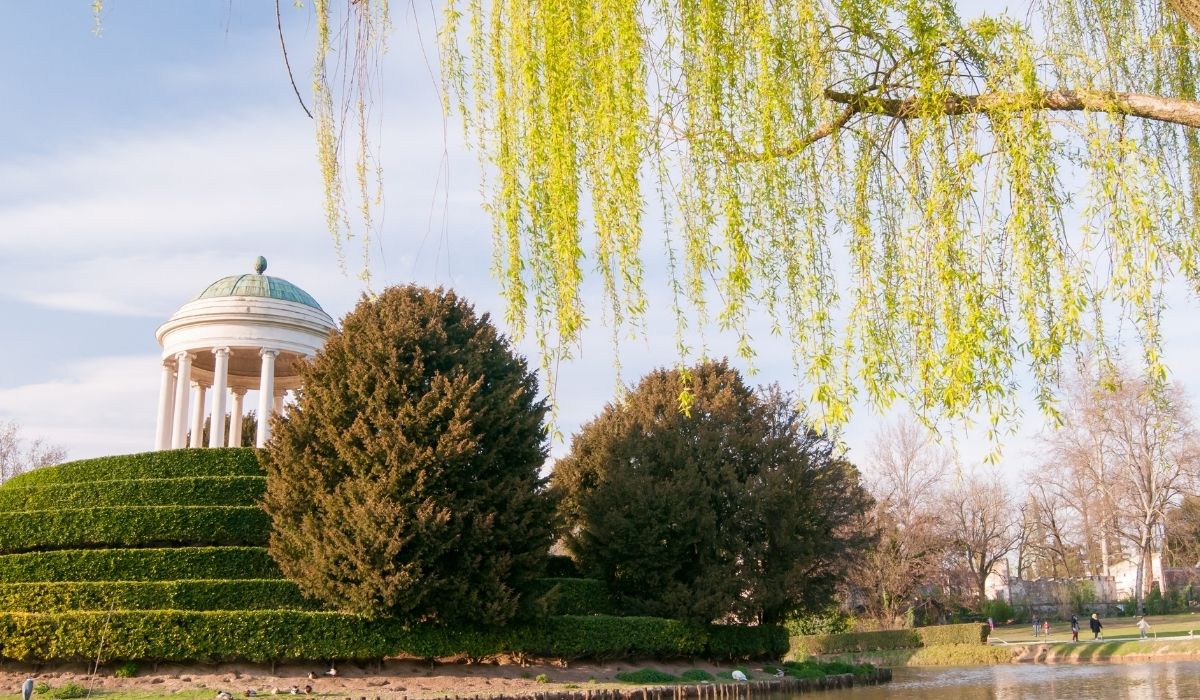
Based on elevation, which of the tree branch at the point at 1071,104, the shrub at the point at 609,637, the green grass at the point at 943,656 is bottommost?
the green grass at the point at 943,656

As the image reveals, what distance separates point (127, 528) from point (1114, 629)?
120 ft

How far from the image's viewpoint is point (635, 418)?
29875 millimetres

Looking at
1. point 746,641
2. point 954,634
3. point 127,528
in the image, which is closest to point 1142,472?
Result: point 954,634

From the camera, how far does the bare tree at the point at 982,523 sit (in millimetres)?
52781

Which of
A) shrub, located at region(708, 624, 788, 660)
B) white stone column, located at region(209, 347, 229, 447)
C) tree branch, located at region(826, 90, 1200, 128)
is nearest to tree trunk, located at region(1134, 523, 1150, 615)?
shrub, located at region(708, 624, 788, 660)

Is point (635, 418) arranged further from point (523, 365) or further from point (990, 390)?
point (990, 390)

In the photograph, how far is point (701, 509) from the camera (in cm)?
2738

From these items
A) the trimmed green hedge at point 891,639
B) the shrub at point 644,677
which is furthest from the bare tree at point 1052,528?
the shrub at point 644,677

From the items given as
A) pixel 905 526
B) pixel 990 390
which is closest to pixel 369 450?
Result: pixel 990 390

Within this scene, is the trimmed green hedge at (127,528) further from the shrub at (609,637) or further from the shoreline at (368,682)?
the shrub at (609,637)

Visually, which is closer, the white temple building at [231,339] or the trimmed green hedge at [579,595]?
the trimmed green hedge at [579,595]

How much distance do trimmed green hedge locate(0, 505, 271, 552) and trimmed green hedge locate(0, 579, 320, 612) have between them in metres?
2.12

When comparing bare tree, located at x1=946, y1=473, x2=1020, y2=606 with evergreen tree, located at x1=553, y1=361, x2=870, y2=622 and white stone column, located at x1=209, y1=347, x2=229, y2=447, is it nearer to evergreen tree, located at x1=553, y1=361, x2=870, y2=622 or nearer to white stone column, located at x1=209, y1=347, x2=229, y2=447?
evergreen tree, located at x1=553, y1=361, x2=870, y2=622

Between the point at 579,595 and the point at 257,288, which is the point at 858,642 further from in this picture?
the point at 257,288
